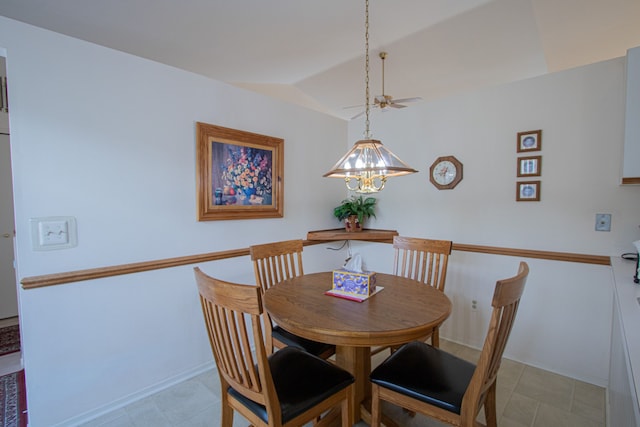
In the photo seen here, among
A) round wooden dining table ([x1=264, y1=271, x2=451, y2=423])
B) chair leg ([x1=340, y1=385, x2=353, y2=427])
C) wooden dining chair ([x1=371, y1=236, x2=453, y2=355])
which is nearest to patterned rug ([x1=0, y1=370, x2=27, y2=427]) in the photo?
round wooden dining table ([x1=264, y1=271, x2=451, y2=423])

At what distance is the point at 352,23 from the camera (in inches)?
102

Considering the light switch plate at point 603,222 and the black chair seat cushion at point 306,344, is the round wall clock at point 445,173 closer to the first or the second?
the light switch plate at point 603,222

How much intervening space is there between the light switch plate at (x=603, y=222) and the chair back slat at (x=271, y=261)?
87.5 inches

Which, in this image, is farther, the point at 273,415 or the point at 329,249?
the point at 329,249

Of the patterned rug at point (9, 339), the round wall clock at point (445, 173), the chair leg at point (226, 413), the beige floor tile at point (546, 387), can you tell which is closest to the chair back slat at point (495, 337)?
the chair leg at point (226, 413)

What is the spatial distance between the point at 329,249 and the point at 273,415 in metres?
2.32

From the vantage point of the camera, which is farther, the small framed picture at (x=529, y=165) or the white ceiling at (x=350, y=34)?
the small framed picture at (x=529, y=165)

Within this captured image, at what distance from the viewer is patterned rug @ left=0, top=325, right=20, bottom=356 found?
8.63 ft

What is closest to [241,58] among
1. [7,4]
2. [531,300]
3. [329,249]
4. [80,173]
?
[7,4]

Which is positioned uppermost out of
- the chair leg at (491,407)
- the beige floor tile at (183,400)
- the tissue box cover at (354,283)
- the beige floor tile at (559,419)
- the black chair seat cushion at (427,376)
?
the tissue box cover at (354,283)

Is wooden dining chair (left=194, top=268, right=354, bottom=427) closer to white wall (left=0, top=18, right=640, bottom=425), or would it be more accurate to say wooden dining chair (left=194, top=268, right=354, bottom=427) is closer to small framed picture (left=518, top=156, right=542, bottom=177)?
white wall (left=0, top=18, right=640, bottom=425)

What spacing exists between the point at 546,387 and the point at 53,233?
337 cm

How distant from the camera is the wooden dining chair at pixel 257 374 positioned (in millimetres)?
1073

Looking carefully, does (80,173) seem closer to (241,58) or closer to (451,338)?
(241,58)
